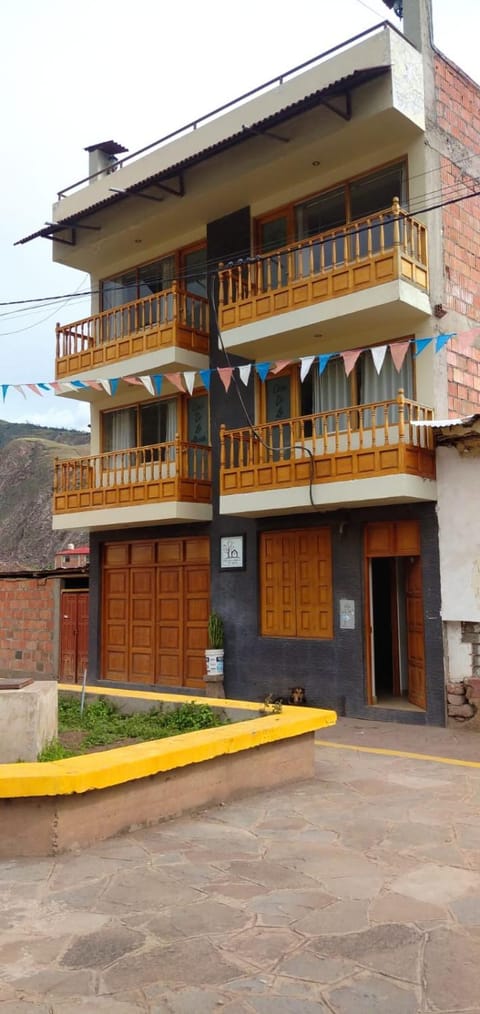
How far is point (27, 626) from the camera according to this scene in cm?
1831

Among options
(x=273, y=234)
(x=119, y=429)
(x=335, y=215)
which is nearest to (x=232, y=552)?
(x=119, y=429)

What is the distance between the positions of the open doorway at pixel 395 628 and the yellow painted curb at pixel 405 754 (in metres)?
1.99

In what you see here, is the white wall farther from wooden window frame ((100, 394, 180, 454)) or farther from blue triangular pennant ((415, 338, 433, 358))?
wooden window frame ((100, 394, 180, 454))

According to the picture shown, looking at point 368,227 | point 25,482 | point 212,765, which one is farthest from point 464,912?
point 25,482

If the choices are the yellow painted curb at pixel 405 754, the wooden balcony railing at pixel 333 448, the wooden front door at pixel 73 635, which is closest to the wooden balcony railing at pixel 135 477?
the wooden balcony railing at pixel 333 448

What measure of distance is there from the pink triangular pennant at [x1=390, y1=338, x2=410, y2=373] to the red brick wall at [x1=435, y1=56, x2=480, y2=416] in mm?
1004

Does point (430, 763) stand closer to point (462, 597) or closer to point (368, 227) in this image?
point (462, 597)

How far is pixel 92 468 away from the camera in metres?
16.2

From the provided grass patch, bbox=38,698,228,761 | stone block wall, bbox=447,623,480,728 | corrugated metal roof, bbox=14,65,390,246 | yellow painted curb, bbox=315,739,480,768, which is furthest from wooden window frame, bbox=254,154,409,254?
grass patch, bbox=38,698,228,761

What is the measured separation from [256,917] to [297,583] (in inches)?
344

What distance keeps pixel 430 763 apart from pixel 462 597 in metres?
2.79

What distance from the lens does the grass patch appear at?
305 inches

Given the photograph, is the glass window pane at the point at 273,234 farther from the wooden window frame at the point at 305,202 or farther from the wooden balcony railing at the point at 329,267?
the wooden balcony railing at the point at 329,267

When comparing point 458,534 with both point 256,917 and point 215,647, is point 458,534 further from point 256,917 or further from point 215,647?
point 256,917
